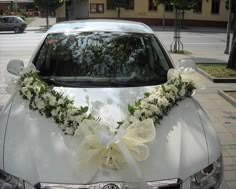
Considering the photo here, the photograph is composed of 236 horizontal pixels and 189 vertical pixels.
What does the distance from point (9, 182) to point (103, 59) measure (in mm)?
1910

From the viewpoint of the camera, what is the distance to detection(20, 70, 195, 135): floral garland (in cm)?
299

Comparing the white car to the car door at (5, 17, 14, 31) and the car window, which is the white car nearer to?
the car door at (5, 17, 14, 31)

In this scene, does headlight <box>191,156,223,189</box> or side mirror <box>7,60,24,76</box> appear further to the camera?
side mirror <box>7,60,24,76</box>

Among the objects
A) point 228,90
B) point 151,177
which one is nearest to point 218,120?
point 228,90

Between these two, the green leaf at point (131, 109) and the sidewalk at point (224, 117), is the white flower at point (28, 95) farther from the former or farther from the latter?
the sidewalk at point (224, 117)

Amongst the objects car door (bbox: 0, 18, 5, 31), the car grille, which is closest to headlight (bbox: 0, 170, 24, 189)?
the car grille

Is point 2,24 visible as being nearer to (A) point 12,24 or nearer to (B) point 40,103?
(A) point 12,24

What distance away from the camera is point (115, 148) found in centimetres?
255

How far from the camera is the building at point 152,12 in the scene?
40.3 m

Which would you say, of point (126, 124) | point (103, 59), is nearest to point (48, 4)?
point (103, 59)

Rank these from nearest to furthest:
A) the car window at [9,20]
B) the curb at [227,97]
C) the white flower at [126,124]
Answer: the white flower at [126,124]
the curb at [227,97]
the car window at [9,20]

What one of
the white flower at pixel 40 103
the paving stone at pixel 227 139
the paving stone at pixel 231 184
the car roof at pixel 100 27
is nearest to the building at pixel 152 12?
the paving stone at pixel 227 139

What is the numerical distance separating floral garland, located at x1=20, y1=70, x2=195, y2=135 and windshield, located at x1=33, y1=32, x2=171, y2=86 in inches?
11.7

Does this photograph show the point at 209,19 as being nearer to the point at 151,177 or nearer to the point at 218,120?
the point at 218,120
